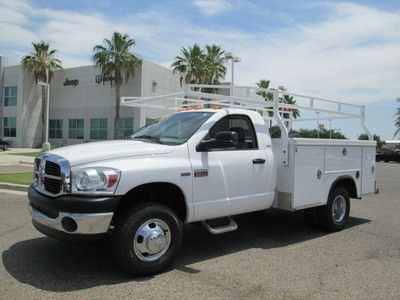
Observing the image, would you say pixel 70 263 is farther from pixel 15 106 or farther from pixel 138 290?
pixel 15 106

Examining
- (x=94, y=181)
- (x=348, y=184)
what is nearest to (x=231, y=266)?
(x=94, y=181)

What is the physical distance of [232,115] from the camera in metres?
6.16

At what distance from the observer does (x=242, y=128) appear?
6312 millimetres

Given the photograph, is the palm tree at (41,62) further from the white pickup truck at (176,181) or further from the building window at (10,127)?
the white pickup truck at (176,181)

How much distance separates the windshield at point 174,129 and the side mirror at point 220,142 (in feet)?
0.73

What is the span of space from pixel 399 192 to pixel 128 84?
33020 mm

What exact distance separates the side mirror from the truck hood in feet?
1.46

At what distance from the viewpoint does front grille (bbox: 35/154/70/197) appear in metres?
4.64

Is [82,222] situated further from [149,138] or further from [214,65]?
[214,65]

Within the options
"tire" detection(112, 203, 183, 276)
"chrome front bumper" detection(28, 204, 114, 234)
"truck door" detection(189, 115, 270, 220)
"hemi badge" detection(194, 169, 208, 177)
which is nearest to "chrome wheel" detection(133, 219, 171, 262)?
"tire" detection(112, 203, 183, 276)

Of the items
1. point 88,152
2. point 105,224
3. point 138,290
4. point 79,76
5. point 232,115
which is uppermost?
point 79,76

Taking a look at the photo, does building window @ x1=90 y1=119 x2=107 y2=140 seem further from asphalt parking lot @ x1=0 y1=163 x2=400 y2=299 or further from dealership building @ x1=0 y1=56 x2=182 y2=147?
asphalt parking lot @ x1=0 y1=163 x2=400 y2=299

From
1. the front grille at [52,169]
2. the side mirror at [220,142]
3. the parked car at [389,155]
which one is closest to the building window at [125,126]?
the parked car at [389,155]

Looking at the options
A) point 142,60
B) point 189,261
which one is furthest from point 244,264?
point 142,60
